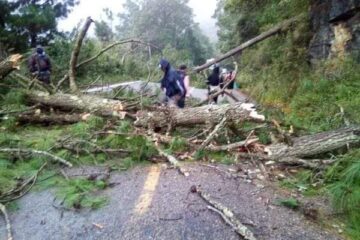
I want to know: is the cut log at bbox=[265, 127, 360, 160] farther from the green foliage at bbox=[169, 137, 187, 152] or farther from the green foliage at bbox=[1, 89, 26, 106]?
the green foliage at bbox=[1, 89, 26, 106]

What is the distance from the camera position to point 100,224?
12.8ft

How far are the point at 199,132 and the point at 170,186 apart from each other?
7.45ft

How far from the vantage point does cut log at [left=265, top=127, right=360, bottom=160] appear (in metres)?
5.57

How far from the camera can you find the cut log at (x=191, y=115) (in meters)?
6.43

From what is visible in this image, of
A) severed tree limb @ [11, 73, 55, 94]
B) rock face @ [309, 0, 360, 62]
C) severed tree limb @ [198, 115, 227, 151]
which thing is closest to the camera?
severed tree limb @ [198, 115, 227, 151]

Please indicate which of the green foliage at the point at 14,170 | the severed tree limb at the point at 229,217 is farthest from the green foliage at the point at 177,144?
the green foliage at the point at 14,170

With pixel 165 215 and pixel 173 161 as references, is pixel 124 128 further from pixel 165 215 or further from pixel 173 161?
pixel 165 215

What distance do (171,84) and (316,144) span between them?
4.01m

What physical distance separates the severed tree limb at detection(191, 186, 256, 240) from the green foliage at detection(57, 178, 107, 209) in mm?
1156

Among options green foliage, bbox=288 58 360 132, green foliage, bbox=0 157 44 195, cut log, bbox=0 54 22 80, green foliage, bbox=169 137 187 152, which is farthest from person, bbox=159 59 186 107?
green foliage, bbox=0 157 44 195

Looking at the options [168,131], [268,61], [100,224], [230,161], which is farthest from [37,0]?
[100,224]

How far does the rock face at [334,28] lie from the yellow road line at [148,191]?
7374 millimetres

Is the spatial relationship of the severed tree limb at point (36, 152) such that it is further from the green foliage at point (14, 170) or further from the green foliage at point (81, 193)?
the green foliage at point (81, 193)

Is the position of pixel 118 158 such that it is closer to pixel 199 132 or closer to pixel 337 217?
pixel 199 132
